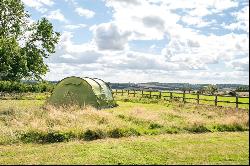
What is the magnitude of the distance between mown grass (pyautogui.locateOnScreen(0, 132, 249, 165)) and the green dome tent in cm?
1357

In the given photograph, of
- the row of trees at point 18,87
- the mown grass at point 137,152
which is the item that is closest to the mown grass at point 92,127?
the mown grass at point 137,152

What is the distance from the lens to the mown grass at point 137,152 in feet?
35.1

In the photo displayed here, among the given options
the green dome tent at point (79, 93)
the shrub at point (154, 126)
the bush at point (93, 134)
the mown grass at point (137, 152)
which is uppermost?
the green dome tent at point (79, 93)

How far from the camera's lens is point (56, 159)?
10953 mm

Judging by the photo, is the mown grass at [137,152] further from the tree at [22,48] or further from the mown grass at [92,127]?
the tree at [22,48]

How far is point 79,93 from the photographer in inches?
1118

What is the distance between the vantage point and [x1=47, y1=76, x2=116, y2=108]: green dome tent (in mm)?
27984

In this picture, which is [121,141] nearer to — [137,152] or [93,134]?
[93,134]

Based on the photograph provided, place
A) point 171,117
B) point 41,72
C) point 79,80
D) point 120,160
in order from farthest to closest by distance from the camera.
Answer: point 41,72
point 79,80
point 171,117
point 120,160

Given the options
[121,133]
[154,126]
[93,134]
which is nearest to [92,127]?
[93,134]

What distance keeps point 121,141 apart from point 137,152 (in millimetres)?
2210

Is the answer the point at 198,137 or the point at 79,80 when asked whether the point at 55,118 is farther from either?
the point at 79,80

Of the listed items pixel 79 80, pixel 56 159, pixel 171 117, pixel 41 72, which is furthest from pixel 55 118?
pixel 41 72

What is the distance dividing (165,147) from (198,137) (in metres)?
2.85
